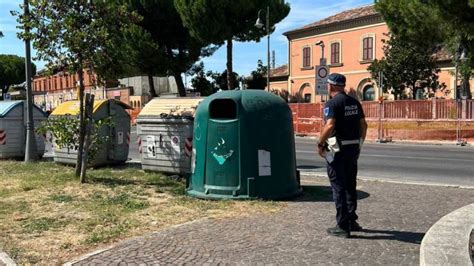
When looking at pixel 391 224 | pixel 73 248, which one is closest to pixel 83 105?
pixel 73 248

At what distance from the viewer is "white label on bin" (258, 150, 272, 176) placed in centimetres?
742

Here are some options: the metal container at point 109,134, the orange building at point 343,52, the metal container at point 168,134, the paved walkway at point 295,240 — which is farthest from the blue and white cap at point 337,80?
the orange building at point 343,52

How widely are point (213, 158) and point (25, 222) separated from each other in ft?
8.63

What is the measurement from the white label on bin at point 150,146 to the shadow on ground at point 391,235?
222 inches

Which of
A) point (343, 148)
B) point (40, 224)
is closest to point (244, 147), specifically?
point (343, 148)

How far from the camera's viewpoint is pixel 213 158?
7.56 meters

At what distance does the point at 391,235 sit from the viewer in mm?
5520

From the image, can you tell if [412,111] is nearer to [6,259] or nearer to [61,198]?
[61,198]

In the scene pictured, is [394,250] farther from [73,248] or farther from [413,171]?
[413,171]

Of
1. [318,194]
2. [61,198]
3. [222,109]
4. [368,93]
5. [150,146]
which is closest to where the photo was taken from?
[222,109]

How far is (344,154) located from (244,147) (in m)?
2.16

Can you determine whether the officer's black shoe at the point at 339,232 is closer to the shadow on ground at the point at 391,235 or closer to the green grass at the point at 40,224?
the shadow on ground at the point at 391,235

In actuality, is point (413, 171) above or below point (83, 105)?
below

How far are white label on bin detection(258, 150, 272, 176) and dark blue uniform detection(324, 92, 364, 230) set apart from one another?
1970mm
